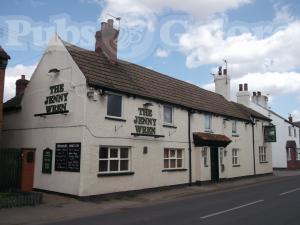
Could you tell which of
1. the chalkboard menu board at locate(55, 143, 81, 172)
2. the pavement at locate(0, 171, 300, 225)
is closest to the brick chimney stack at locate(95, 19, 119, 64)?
the chalkboard menu board at locate(55, 143, 81, 172)

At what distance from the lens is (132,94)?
19672 mm

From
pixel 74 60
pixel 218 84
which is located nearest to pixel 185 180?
pixel 74 60

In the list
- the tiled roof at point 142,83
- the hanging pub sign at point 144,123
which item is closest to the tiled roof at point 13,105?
the tiled roof at point 142,83

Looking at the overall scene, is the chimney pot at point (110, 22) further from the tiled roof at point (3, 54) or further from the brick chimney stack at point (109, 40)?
the tiled roof at point (3, 54)

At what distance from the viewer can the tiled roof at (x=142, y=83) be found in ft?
61.8

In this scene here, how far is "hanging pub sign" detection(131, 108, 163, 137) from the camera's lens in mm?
19953

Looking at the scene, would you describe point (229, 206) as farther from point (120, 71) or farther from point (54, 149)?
point (120, 71)

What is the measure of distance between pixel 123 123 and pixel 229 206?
7.32m

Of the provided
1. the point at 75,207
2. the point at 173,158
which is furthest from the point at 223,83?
the point at 75,207

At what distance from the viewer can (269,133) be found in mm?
35031

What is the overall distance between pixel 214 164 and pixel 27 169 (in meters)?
13.3

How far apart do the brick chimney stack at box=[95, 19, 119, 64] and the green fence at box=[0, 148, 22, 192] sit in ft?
24.9

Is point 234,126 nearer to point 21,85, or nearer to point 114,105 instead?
point 114,105

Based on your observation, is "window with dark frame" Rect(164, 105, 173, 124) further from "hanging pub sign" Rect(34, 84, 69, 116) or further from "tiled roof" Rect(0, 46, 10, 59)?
"tiled roof" Rect(0, 46, 10, 59)
